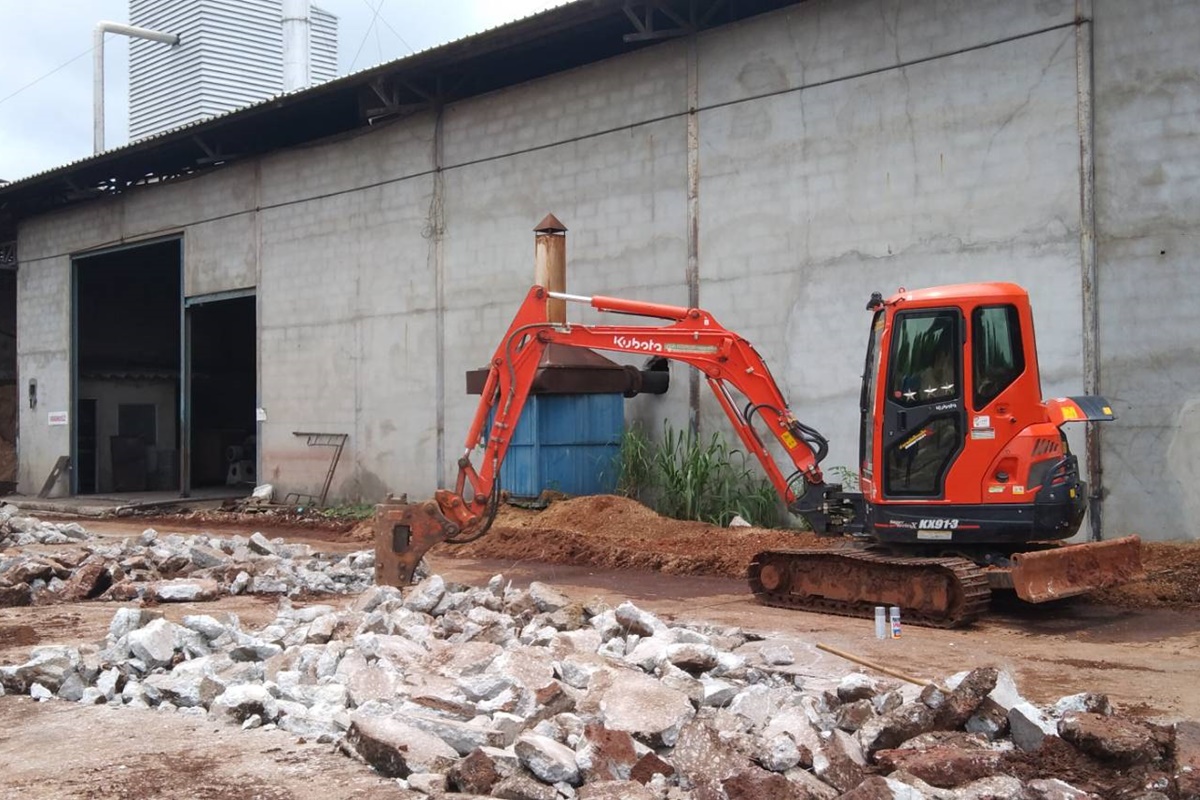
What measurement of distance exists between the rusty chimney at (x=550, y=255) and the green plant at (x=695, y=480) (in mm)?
2468

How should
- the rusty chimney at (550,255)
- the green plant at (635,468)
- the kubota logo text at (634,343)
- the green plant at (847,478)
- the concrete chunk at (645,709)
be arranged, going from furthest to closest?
1. the rusty chimney at (550,255)
2. the green plant at (635,468)
3. the green plant at (847,478)
4. the kubota logo text at (634,343)
5. the concrete chunk at (645,709)

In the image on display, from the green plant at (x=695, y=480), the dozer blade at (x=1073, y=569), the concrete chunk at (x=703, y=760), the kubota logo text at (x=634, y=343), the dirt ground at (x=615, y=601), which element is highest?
the kubota logo text at (x=634, y=343)

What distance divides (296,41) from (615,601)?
30.4 meters

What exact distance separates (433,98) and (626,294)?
18.0ft

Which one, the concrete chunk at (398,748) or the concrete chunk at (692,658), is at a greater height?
the concrete chunk at (692,658)

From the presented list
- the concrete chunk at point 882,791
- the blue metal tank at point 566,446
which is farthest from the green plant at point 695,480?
the concrete chunk at point 882,791

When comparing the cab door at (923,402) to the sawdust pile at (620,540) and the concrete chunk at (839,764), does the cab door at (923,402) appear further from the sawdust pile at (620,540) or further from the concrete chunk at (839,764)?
the concrete chunk at (839,764)

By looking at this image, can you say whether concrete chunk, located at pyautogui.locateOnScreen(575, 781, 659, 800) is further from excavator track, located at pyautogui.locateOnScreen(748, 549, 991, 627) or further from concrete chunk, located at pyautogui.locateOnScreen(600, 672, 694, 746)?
excavator track, located at pyautogui.locateOnScreen(748, 549, 991, 627)

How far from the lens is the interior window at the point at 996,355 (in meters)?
9.35

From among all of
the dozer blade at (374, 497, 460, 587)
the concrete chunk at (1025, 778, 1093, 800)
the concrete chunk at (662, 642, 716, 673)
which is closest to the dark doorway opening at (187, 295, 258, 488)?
the dozer blade at (374, 497, 460, 587)

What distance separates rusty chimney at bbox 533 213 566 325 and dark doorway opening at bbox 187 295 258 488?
14.6 meters

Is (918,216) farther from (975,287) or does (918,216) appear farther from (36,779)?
(36,779)

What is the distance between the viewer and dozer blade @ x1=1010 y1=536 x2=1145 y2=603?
9281mm

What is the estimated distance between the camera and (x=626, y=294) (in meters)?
16.8
